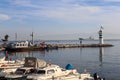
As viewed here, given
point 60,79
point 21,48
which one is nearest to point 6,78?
point 60,79

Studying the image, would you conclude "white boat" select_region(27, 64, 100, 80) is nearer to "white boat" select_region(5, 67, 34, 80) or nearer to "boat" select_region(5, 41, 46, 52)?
"white boat" select_region(5, 67, 34, 80)

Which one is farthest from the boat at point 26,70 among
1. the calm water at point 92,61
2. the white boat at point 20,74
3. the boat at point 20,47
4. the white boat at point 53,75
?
the boat at point 20,47

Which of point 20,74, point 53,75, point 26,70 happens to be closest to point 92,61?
point 26,70

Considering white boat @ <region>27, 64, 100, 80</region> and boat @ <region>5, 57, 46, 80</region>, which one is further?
boat @ <region>5, 57, 46, 80</region>

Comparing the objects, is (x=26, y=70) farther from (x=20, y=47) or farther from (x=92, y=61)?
(x=20, y=47)

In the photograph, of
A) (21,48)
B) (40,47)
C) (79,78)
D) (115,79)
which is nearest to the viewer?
(79,78)

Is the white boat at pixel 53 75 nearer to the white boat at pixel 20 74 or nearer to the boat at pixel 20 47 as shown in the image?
the white boat at pixel 20 74

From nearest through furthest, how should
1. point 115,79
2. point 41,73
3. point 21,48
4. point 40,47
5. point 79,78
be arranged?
point 41,73
point 79,78
point 115,79
point 21,48
point 40,47

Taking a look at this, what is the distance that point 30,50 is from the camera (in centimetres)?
10881

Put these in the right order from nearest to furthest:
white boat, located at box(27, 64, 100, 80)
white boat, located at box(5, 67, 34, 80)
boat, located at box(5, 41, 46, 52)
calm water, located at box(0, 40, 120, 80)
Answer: white boat, located at box(27, 64, 100, 80) < white boat, located at box(5, 67, 34, 80) < calm water, located at box(0, 40, 120, 80) < boat, located at box(5, 41, 46, 52)

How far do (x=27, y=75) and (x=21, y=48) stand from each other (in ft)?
246

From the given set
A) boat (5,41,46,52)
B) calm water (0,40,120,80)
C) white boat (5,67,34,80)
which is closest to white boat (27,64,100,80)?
white boat (5,67,34,80)

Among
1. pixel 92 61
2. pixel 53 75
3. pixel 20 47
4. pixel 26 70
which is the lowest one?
pixel 92 61

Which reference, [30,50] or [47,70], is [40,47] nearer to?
[30,50]
